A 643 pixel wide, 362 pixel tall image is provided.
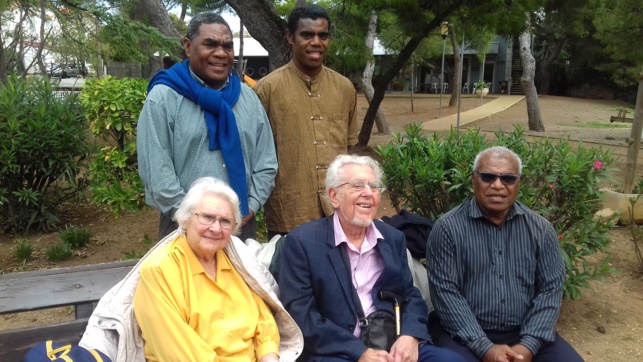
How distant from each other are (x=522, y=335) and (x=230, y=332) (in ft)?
4.80

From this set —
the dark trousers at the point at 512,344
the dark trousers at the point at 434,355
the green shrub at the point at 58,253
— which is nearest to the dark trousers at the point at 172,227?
the dark trousers at the point at 434,355

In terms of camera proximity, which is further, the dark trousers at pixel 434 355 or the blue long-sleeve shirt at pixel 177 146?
the blue long-sleeve shirt at pixel 177 146

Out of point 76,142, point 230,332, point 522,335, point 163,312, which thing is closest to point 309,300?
point 230,332

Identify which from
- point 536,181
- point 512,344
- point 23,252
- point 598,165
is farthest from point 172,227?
point 23,252

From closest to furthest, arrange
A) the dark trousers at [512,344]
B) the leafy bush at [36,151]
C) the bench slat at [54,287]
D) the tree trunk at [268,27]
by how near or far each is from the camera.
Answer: the bench slat at [54,287] < the dark trousers at [512,344] < the leafy bush at [36,151] < the tree trunk at [268,27]

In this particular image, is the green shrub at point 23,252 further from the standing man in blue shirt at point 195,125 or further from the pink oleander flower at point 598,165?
the pink oleander flower at point 598,165

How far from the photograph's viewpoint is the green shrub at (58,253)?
18.9 feet

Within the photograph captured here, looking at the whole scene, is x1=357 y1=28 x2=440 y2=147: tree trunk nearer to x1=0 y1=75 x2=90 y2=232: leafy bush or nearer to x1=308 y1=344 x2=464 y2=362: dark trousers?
x1=0 y1=75 x2=90 y2=232: leafy bush

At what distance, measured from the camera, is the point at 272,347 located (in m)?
2.61

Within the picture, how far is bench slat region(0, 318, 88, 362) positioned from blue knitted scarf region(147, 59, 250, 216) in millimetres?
1019

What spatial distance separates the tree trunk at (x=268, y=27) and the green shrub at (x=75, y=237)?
288 cm

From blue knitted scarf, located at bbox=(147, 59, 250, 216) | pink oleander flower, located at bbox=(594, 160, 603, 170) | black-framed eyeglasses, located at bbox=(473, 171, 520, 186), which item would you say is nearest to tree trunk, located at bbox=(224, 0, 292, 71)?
pink oleander flower, located at bbox=(594, 160, 603, 170)

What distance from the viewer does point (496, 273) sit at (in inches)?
118

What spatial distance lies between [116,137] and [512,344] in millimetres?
4579
